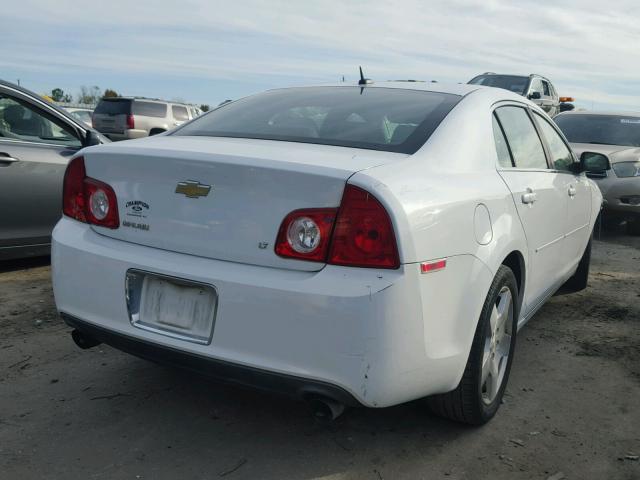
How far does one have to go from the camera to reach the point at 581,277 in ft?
17.1

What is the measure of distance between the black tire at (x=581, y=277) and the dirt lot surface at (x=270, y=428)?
47.3 inches

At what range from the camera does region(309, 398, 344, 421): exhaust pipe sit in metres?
2.41

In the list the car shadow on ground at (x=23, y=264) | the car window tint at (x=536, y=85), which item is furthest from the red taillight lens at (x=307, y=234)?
the car window tint at (x=536, y=85)

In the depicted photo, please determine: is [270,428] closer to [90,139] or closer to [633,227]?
[90,139]

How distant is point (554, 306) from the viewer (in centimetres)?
502

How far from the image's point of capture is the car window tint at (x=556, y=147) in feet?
13.8

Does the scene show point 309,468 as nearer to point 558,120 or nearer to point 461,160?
point 461,160

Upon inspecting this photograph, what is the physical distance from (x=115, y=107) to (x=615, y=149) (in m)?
14.2

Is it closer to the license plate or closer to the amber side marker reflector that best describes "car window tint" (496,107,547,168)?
the amber side marker reflector

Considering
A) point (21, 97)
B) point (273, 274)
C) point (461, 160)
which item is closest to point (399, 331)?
point (273, 274)

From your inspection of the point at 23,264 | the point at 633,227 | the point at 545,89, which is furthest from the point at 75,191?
→ the point at 545,89

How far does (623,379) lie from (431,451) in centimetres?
144

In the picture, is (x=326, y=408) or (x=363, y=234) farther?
(x=326, y=408)

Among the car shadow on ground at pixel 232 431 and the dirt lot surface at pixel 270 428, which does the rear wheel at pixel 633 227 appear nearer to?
the dirt lot surface at pixel 270 428
